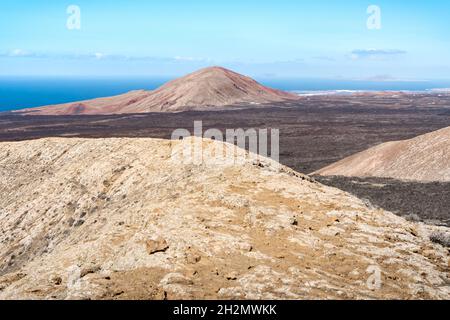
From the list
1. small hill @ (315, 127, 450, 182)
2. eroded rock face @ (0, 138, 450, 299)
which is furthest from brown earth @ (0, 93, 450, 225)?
eroded rock face @ (0, 138, 450, 299)

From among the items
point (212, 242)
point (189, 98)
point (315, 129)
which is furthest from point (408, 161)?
point (189, 98)

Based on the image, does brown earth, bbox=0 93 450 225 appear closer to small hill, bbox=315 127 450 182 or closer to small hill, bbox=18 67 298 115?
small hill, bbox=315 127 450 182

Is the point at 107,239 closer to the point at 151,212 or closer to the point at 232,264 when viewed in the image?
the point at 151,212

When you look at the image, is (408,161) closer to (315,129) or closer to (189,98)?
(315,129)

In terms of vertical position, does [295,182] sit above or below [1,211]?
above

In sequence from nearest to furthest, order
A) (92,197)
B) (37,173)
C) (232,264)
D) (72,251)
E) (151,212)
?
(232,264), (72,251), (151,212), (92,197), (37,173)

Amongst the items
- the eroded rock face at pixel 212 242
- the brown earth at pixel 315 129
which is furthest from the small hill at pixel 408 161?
the eroded rock face at pixel 212 242

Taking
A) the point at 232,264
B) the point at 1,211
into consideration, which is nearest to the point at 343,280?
the point at 232,264
